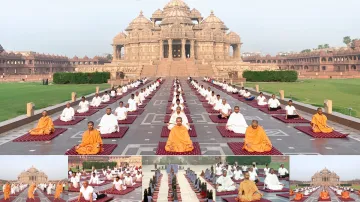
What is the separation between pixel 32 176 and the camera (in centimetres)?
776

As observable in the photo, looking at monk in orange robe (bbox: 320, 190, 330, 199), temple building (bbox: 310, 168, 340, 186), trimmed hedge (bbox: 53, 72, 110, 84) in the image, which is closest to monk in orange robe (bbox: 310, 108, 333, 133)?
monk in orange robe (bbox: 320, 190, 330, 199)

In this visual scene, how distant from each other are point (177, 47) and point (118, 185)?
8026cm

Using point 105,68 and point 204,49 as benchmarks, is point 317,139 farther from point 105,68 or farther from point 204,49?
point 204,49

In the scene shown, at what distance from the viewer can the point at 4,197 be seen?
8.09 m

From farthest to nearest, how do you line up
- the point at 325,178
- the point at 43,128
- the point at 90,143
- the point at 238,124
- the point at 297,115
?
1. the point at 297,115
2. the point at 238,124
3. the point at 43,128
4. the point at 90,143
5. the point at 325,178

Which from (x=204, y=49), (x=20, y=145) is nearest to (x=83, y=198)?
(x=20, y=145)

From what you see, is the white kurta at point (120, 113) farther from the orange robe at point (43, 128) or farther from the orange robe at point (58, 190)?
the orange robe at point (58, 190)

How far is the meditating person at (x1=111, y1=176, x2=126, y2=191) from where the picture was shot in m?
7.70

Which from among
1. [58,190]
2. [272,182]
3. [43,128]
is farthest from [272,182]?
[43,128]

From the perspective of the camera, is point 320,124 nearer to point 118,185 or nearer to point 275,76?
point 118,185

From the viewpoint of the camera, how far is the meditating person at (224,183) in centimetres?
730

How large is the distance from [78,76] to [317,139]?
43238mm

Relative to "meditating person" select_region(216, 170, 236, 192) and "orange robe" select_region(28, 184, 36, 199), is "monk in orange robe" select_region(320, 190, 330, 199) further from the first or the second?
"orange robe" select_region(28, 184, 36, 199)

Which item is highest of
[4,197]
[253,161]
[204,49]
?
[204,49]
